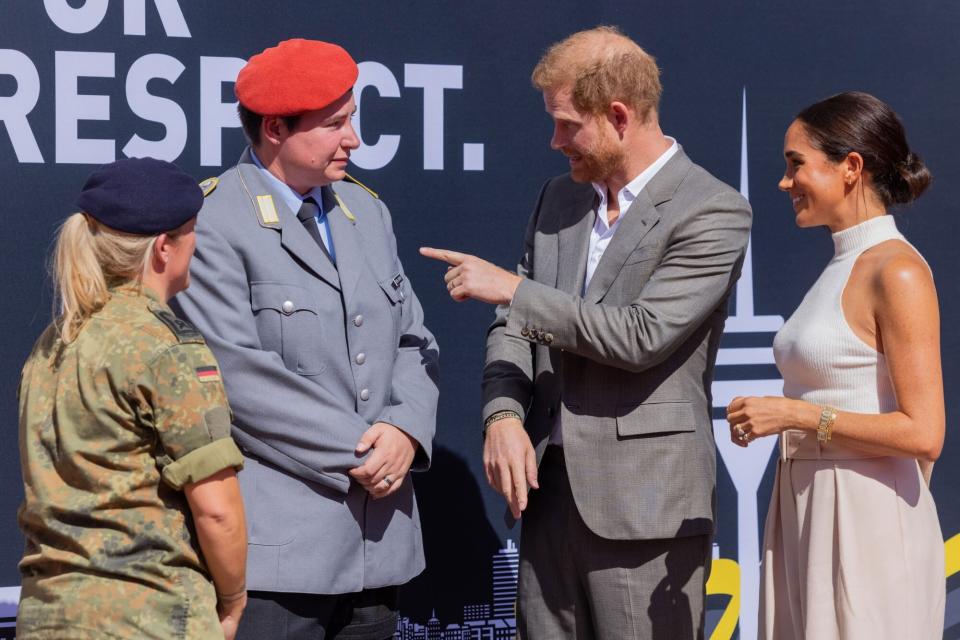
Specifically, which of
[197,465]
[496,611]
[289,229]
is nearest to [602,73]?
[289,229]

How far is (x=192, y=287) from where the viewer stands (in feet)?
7.65

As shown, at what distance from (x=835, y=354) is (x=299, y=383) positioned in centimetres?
107

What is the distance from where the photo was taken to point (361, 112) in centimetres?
316

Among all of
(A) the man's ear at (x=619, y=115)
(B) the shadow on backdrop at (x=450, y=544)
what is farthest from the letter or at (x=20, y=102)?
(A) the man's ear at (x=619, y=115)

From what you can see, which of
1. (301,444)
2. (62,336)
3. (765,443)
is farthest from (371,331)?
(765,443)

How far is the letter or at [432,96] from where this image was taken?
3.19m

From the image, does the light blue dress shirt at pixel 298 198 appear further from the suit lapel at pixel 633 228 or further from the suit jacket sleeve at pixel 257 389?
the suit lapel at pixel 633 228

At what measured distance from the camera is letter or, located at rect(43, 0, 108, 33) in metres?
2.89

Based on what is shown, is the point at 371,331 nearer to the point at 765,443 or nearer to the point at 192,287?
the point at 192,287

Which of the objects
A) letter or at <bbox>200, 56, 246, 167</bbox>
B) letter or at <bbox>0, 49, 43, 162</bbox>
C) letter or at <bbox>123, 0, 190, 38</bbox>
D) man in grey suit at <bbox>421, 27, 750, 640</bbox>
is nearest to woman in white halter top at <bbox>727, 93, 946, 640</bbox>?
man in grey suit at <bbox>421, 27, 750, 640</bbox>

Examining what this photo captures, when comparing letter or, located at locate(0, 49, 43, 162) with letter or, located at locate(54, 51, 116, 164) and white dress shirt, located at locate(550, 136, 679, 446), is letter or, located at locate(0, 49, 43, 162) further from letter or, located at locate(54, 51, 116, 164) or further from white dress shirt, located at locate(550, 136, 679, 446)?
white dress shirt, located at locate(550, 136, 679, 446)

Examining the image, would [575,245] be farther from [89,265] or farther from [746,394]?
[746,394]

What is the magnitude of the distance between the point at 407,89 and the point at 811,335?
1.39 meters

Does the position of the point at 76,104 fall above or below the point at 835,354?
above
